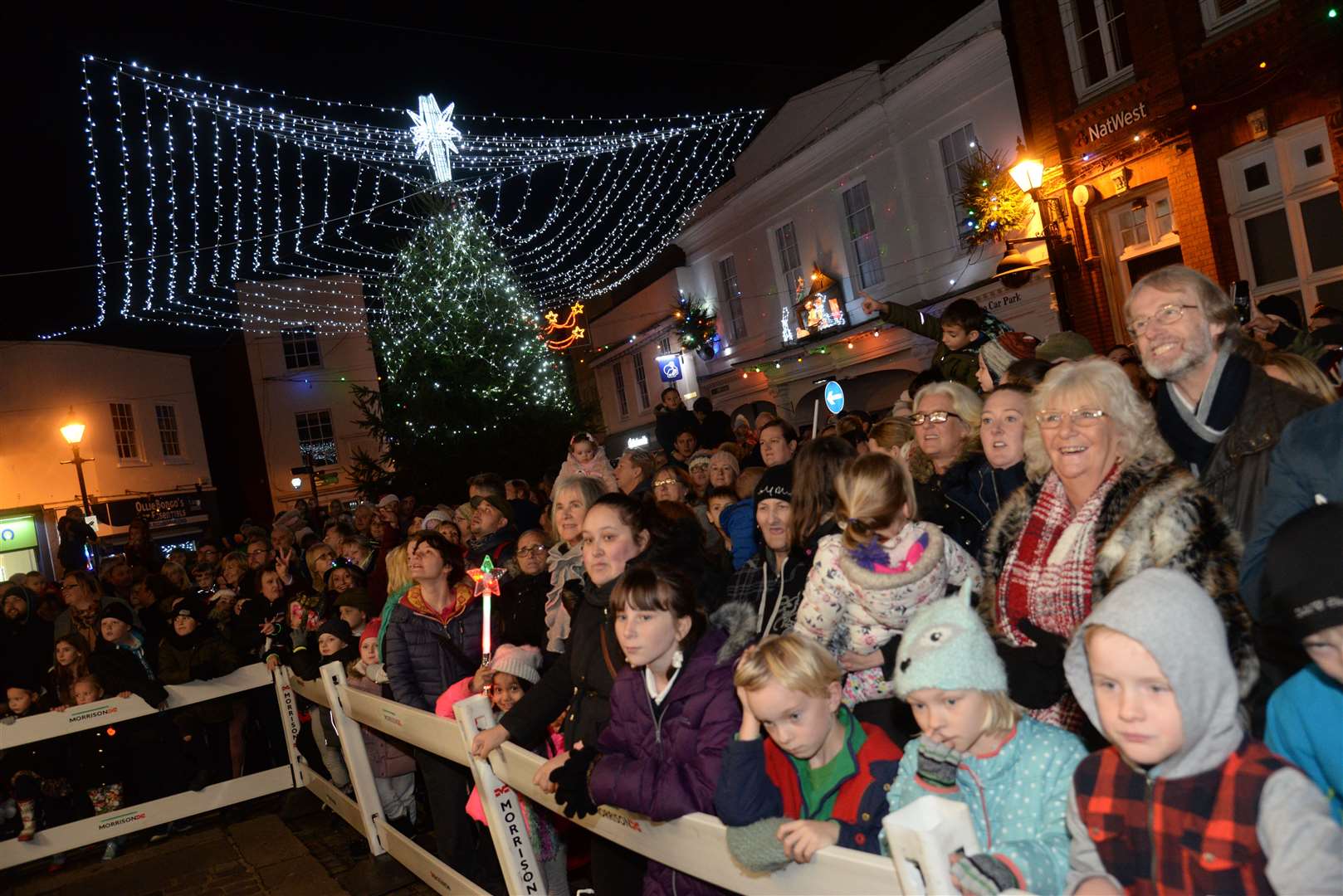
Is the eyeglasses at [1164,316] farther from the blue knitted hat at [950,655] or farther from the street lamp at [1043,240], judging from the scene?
the street lamp at [1043,240]

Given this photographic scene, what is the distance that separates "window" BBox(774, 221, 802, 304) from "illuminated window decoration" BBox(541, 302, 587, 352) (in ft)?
35.8

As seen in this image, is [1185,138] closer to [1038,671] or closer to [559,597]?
[559,597]

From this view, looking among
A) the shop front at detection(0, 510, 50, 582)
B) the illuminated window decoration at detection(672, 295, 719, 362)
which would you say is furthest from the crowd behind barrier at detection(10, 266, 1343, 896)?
A: the shop front at detection(0, 510, 50, 582)

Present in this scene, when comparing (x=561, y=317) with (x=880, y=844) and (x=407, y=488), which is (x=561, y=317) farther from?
(x=880, y=844)

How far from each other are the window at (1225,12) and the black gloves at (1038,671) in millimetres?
12252

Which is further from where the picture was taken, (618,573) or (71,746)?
(71,746)

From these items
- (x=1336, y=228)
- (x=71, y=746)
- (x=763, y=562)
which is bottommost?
(x=71, y=746)

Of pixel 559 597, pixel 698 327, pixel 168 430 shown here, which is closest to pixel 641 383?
pixel 698 327

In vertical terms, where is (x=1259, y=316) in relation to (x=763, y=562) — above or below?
above

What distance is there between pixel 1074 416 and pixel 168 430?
33284mm

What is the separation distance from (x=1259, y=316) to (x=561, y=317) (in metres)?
30.3

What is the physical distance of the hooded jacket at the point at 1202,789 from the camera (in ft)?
5.85

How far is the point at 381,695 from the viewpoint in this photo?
22.8 ft

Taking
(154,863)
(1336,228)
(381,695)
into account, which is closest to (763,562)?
(381,695)
